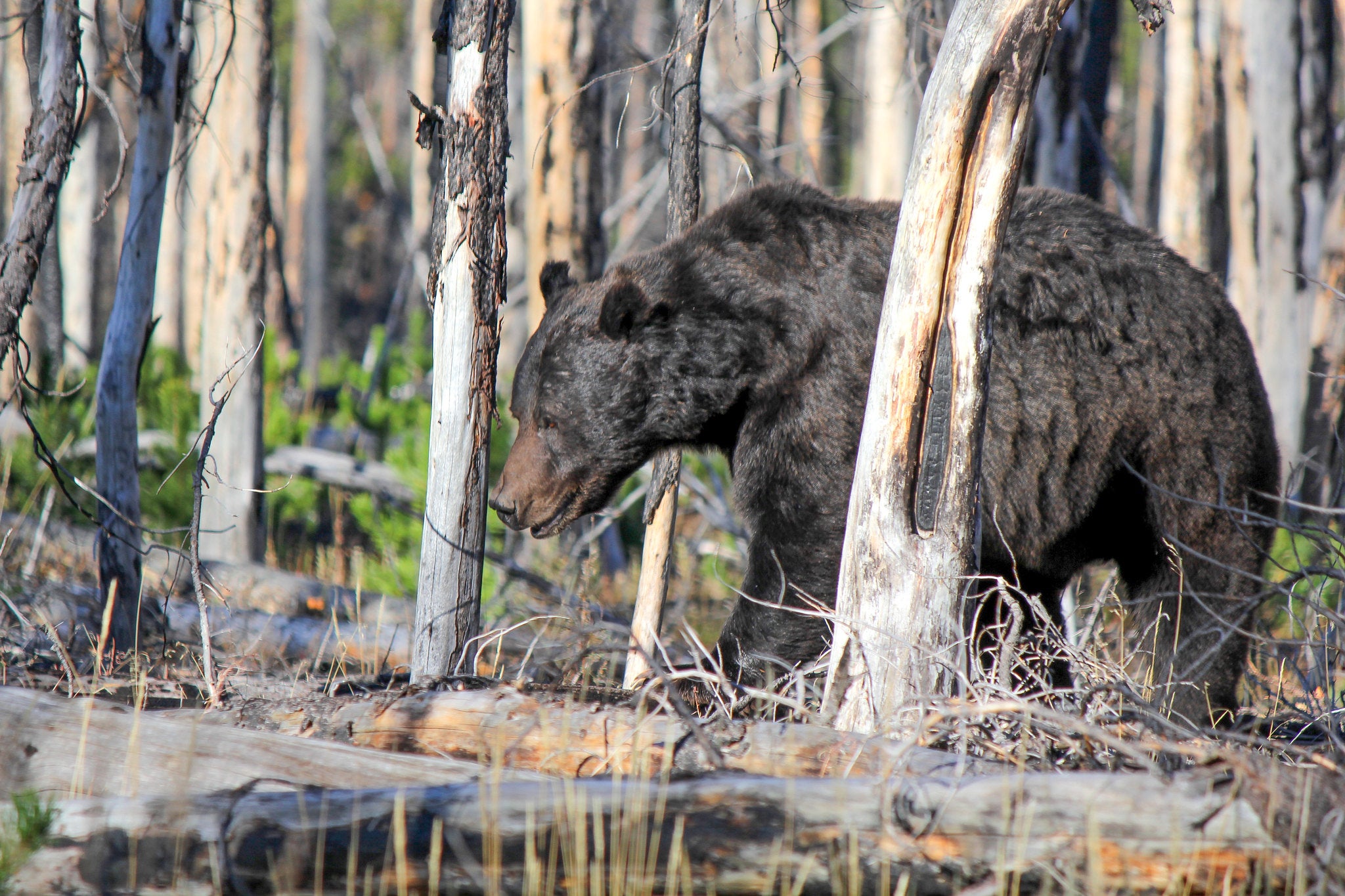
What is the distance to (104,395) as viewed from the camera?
4.51 m

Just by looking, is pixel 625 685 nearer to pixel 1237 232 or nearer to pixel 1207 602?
pixel 1207 602

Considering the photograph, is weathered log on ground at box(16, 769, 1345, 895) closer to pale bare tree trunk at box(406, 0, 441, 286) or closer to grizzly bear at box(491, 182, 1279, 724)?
grizzly bear at box(491, 182, 1279, 724)

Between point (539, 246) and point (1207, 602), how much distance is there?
440 cm

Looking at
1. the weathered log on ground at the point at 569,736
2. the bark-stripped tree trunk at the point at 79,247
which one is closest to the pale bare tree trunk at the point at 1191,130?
the weathered log on ground at the point at 569,736

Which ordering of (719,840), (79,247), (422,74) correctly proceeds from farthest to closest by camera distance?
(422,74), (79,247), (719,840)

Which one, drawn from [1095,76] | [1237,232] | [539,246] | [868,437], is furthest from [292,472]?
[1237,232]

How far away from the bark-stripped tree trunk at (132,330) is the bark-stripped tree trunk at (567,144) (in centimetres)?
240

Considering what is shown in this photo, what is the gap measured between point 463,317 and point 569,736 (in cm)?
149

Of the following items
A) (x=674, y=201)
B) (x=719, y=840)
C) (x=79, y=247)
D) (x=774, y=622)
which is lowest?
(x=719, y=840)

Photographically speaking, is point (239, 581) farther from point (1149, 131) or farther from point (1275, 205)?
point (1149, 131)

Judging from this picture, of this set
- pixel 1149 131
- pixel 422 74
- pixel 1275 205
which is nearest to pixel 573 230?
pixel 1275 205

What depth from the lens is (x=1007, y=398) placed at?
3799 mm

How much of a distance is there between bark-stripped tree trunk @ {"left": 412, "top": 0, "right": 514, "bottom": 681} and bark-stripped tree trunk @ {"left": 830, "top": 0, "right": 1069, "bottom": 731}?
1385 millimetres

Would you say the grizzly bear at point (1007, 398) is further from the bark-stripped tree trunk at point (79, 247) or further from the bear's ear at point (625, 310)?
the bark-stripped tree trunk at point (79, 247)
